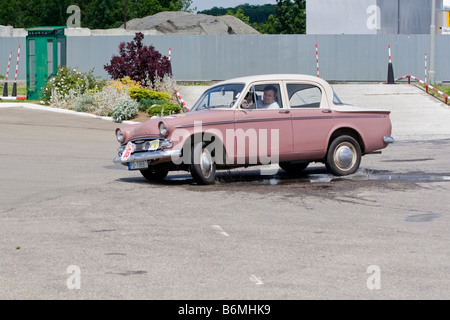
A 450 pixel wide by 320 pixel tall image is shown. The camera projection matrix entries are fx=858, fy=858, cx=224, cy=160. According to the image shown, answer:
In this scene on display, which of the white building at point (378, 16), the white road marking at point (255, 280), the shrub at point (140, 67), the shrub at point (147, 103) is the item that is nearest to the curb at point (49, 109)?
the shrub at point (147, 103)

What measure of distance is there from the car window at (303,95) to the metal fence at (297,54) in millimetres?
26088

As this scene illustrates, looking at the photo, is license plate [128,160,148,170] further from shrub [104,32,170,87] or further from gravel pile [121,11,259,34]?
gravel pile [121,11,259,34]

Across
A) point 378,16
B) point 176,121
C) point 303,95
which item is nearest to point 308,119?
point 303,95

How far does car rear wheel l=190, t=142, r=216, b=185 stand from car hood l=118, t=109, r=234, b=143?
0.39 metres

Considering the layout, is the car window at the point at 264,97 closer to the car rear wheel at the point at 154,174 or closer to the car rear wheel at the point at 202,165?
the car rear wheel at the point at 202,165

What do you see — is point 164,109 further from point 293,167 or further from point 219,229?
point 219,229

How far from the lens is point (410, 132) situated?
22875 mm

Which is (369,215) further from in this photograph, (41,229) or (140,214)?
(41,229)

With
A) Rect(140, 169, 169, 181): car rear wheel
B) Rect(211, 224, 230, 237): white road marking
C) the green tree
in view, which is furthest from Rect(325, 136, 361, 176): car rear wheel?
the green tree

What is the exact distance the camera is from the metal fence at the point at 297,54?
3969 cm

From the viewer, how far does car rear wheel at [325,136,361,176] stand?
13680mm

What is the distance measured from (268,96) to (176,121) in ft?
5.51

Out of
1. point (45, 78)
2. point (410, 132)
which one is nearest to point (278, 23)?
point (45, 78)

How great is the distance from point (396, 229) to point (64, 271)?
3.74 metres
